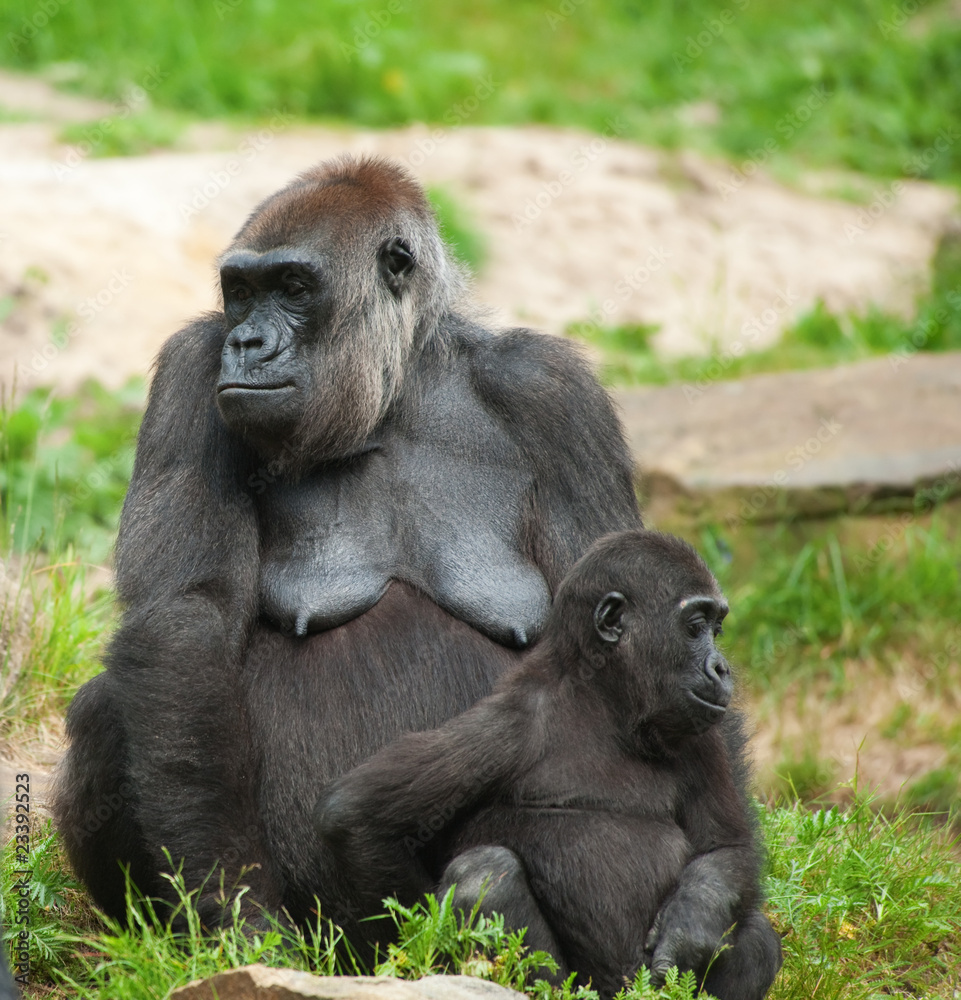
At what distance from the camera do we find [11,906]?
4391 millimetres

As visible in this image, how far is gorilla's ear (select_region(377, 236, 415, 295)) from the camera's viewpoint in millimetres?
4629

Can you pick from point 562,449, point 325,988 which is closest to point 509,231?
point 562,449

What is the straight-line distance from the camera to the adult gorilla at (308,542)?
415cm

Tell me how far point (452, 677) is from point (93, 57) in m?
11.6

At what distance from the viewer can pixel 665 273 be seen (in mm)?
12094

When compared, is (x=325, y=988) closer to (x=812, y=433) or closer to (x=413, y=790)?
(x=413, y=790)

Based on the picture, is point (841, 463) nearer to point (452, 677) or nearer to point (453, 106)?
point (452, 677)

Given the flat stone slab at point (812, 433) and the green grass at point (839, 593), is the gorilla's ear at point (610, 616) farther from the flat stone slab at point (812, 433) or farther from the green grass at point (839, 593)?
the flat stone slab at point (812, 433)

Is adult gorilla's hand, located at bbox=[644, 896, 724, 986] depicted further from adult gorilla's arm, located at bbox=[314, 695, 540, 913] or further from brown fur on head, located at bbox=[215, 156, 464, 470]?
brown fur on head, located at bbox=[215, 156, 464, 470]

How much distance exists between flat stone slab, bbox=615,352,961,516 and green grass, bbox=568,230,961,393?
35.4 inches

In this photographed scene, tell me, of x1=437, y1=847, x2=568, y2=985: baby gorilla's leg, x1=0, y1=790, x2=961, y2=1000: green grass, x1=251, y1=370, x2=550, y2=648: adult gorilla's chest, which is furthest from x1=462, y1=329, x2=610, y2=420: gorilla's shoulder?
x1=0, y1=790, x2=961, y2=1000: green grass

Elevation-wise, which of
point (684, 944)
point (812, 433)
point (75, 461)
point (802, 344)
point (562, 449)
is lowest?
point (802, 344)

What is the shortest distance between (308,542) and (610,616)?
1.00m

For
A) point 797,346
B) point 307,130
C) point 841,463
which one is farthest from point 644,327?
point 307,130
